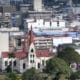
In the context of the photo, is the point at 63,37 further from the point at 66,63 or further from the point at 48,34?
the point at 66,63

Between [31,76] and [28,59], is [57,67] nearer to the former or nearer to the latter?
[31,76]

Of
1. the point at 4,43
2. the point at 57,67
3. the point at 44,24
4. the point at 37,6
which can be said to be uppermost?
the point at 57,67

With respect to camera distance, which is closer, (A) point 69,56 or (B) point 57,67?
(B) point 57,67

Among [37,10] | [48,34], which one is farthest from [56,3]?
[48,34]

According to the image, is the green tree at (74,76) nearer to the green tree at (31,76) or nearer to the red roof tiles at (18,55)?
the green tree at (31,76)

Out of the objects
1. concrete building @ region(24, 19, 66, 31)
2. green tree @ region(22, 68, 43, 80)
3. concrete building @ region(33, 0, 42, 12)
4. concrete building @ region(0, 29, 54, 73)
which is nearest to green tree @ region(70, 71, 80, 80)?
green tree @ region(22, 68, 43, 80)

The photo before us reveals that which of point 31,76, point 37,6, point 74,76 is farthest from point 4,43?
point 37,6

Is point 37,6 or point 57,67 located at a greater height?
point 57,67

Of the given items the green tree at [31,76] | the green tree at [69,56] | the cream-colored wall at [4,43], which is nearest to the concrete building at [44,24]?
the cream-colored wall at [4,43]
